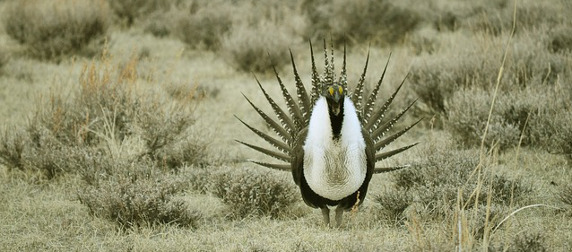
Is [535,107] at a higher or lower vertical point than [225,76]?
higher

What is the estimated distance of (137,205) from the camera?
3.36 m

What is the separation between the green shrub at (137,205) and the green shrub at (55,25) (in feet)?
15.1

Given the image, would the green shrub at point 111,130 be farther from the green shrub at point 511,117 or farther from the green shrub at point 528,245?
the green shrub at point 528,245

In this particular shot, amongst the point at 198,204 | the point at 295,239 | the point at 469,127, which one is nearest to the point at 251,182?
the point at 198,204

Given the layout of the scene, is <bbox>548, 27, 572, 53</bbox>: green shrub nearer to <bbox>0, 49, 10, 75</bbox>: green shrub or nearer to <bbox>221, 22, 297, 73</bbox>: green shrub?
<bbox>221, 22, 297, 73</bbox>: green shrub

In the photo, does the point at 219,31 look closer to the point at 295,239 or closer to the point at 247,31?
the point at 247,31

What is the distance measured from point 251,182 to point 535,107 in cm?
219

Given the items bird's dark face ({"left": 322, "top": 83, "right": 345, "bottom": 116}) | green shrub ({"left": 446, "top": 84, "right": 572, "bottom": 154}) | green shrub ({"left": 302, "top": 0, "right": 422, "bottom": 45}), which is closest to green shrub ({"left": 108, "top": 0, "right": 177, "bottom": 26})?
green shrub ({"left": 302, "top": 0, "right": 422, "bottom": 45})

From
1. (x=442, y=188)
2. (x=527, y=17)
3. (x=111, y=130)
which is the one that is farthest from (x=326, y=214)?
(x=527, y=17)

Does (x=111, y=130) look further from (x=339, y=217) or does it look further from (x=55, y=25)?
(x=55, y=25)

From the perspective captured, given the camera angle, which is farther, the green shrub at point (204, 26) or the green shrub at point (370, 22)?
the green shrub at point (370, 22)

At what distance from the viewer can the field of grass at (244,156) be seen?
3143 millimetres

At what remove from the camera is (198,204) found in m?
3.85

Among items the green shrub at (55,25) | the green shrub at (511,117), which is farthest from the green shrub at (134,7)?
the green shrub at (511,117)
